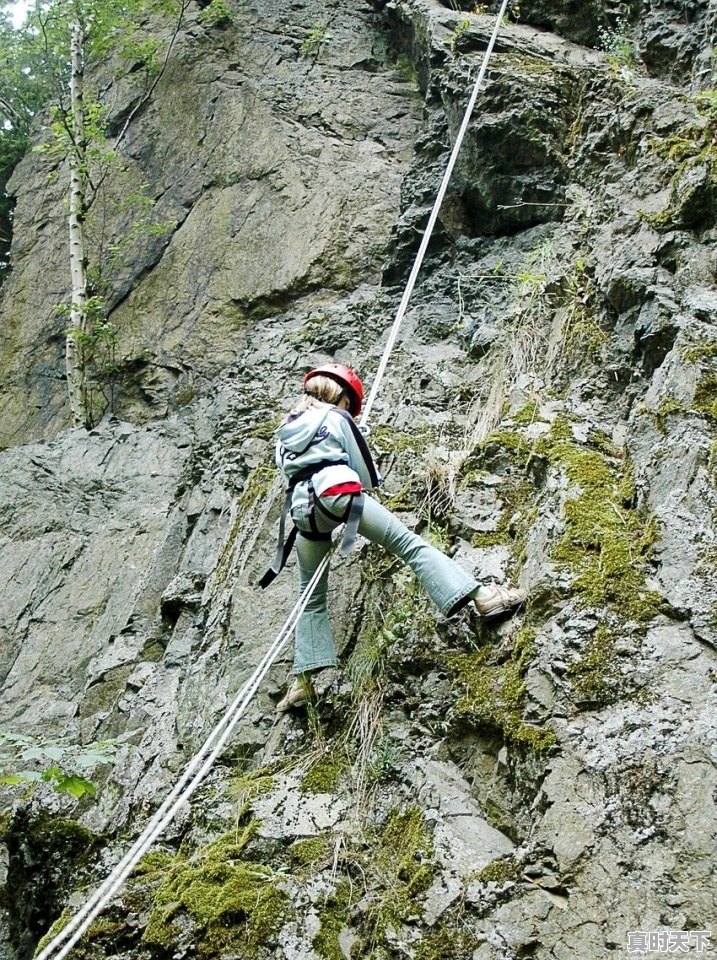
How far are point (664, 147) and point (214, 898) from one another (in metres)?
5.66

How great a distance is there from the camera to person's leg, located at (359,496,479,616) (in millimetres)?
4207

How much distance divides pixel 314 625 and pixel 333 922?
1558 mm

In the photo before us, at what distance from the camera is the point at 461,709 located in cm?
405

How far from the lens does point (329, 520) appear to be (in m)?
4.54

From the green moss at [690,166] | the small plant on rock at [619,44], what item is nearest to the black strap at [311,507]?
the green moss at [690,166]

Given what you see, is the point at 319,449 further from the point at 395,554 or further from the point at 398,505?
the point at 398,505

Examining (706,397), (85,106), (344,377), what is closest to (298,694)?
(344,377)

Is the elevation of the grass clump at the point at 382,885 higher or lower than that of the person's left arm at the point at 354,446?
lower

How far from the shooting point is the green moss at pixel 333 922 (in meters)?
3.46

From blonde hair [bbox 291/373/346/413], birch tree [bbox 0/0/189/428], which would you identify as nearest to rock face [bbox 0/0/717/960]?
birch tree [bbox 0/0/189/428]

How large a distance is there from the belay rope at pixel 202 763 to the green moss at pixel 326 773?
0.48 m

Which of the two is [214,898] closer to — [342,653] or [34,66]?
[342,653]

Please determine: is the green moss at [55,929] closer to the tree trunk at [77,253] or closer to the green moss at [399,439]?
the green moss at [399,439]

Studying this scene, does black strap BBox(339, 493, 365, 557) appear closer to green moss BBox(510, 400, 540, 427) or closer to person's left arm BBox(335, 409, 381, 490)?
person's left arm BBox(335, 409, 381, 490)
